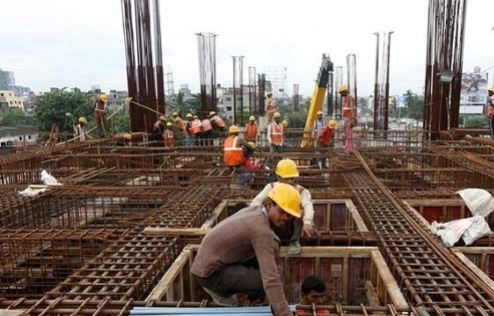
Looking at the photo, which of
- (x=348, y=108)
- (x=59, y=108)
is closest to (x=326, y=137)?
(x=348, y=108)

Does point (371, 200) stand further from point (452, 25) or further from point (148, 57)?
point (148, 57)

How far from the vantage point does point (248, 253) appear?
10.5ft

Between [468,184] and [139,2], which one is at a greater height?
[139,2]

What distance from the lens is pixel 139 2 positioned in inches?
534

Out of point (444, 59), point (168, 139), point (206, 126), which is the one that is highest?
point (444, 59)

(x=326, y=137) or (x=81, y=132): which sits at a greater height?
(x=81, y=132)

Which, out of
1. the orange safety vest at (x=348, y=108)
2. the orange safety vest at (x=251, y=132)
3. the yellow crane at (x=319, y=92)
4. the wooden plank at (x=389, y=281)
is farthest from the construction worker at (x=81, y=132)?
the wooden plank at (x=389, y=281)

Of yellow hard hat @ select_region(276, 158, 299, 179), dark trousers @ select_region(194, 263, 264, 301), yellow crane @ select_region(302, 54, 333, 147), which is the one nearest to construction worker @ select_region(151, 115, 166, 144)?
yellow crane @ select_region(302, 54, 333, 147)

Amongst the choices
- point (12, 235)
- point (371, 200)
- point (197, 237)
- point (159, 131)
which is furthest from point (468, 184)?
point (159, 131)

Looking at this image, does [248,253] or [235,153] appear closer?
[248,253]

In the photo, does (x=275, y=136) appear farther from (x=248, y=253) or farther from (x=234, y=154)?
(x=248, y=253)

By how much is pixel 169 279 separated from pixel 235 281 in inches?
31.1

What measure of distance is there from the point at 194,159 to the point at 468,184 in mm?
6269

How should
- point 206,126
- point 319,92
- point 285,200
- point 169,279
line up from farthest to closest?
point 319,92 → point 206,126 → point 169,279 → point 285,200
